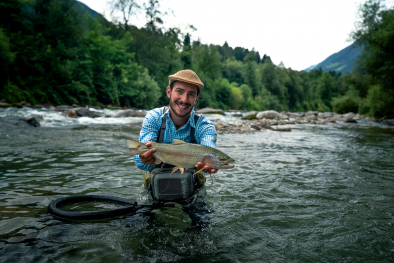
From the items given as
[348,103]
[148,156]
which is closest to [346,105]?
[348,103]

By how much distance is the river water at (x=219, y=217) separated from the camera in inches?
107

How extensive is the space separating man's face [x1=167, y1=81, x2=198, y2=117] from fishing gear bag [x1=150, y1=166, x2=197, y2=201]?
2.70 ft

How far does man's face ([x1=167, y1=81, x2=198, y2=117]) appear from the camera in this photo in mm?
3402

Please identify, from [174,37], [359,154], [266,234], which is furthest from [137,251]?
[174,37]

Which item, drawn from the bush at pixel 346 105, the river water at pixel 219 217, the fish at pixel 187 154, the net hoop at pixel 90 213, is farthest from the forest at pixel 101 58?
the fish at pixel 187 154

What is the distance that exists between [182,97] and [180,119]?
0.32m

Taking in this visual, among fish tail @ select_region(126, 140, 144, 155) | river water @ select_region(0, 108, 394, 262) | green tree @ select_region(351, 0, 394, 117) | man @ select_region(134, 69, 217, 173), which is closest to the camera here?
river water @ select_region(0, 108, 394, 262)

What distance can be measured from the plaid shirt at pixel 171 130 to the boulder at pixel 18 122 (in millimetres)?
11383

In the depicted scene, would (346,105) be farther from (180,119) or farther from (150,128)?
(150,128)

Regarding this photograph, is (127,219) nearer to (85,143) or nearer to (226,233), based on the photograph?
(226,233)

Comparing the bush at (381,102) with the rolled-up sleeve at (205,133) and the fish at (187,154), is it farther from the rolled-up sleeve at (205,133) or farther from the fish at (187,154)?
the fish at (187,154)

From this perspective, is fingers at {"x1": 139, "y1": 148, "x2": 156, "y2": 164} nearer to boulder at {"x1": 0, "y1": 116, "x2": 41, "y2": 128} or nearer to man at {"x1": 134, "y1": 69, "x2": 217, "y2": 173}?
man at {"x1": 134, "y1": 69, "x2": 217, "y2": 173}

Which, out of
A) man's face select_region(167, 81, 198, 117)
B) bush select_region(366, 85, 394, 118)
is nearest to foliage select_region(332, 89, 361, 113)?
bush select_region(366, 85, 394, 118)

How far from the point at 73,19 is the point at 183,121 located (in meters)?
35.4
